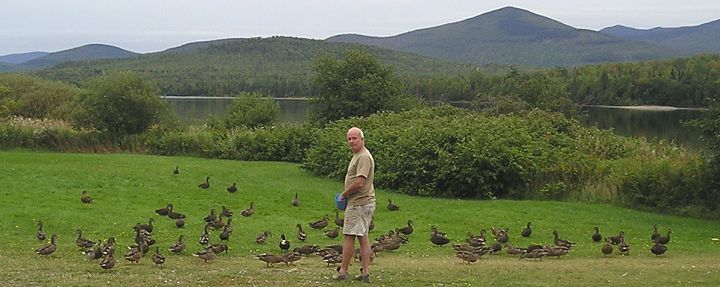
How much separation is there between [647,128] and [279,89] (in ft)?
273

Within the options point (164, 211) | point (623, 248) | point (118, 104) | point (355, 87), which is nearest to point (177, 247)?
point (164, 211)

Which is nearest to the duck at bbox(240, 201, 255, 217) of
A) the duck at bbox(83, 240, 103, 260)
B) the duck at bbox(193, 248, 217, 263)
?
the duck at bbox(193, 248, 217, 263)

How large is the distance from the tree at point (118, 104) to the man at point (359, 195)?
40540 mm

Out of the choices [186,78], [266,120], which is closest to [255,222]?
[266,120]

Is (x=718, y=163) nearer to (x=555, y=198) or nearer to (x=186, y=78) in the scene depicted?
(x=555, y=198)

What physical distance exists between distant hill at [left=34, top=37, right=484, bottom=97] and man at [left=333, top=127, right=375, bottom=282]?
126 meters

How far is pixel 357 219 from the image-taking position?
12930 mm

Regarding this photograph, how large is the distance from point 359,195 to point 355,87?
3473 centimetres

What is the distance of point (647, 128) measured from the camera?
260 feet

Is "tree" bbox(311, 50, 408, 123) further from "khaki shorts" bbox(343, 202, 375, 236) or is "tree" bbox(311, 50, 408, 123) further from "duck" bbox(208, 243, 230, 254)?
"khaki shorts" bbox(343, 202, 375, 236)

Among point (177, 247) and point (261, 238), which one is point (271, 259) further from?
point (261, 238)

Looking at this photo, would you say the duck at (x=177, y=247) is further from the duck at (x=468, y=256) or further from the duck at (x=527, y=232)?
the duck at (x=527, y=232)

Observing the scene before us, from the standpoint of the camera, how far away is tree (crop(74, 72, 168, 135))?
165 ft

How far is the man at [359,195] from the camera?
12672mm
